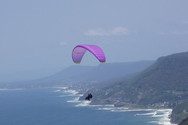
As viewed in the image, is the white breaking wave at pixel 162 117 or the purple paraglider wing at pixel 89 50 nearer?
the purple paraglider wing at pixel 89 50

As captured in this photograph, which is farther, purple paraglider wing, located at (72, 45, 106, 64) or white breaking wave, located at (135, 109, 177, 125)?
white breaking wave, located at (135, 109, 177, 125)

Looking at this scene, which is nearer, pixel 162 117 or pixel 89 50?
pixel 89 50

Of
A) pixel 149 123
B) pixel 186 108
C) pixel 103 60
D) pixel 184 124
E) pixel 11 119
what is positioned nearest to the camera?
pixel 103 60

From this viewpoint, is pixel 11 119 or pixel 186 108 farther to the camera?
pixel 11 119

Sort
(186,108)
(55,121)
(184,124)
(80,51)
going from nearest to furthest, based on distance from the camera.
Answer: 1. (80,51)
2. (184,124)
3. (186,108)
4. (55,121)

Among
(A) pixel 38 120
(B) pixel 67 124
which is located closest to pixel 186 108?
(B) pixel 67 124

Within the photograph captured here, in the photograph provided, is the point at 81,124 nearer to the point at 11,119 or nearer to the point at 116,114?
the point at 116,114

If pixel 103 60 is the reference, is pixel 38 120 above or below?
above

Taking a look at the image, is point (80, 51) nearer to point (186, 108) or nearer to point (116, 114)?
point (186, 108)

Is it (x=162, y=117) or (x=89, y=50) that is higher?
(x=162, y=117)

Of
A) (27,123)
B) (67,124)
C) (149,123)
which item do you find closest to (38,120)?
(27,123)
